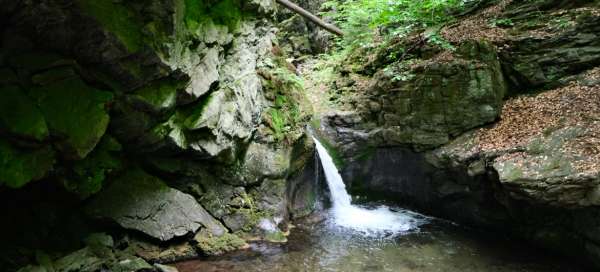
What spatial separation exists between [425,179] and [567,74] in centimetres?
495

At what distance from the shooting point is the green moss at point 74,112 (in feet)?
24.0

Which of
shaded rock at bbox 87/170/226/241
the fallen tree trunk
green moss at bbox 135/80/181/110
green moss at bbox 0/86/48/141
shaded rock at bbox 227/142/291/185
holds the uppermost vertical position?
the fallen tree trunk

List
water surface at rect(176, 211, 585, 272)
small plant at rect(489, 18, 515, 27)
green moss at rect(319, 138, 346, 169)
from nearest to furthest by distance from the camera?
water surface at rect(176, 211, 585, 272), small plant at rect(489, 18, 515, 27), green moss at rect(319, 138, 346, 169)

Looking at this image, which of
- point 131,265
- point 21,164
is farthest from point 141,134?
point 131,265

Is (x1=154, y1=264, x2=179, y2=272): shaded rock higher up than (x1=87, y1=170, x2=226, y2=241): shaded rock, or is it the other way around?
(x1=87, y1=170, x2=226, y2=241): shaded rock

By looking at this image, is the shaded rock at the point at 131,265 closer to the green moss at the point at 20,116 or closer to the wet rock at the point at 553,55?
the green moss at the point at 20,116

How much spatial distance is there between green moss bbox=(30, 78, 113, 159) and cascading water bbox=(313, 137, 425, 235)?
24.8ft

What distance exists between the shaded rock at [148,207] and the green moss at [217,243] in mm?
198

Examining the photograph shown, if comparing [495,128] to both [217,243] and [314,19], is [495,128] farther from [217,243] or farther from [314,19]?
[314,19]

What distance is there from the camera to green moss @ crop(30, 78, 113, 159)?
7309 millimetres

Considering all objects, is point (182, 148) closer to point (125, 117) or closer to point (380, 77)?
point (125, 117)

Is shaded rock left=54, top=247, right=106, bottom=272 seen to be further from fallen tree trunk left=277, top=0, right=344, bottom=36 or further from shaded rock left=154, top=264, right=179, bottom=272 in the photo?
fallen tree trunk left=277, top=0, right=344, bottom=36

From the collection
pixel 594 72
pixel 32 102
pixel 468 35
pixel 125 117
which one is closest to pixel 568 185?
pixel 594 72

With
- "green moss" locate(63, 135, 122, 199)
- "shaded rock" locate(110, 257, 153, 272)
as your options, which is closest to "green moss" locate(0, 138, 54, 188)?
"green moss" locate(63, 135, 122, 199)
